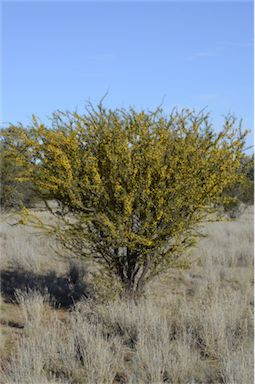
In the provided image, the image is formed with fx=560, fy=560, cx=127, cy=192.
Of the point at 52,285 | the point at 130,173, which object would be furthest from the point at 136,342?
the point at 52,285

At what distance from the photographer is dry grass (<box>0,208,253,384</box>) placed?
17.3 feet

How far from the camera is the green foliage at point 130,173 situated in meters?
7.55

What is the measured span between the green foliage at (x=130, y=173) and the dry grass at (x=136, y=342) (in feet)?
3.39

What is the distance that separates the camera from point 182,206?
7.90 metres

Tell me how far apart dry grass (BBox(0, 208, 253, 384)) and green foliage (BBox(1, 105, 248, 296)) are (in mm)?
1034

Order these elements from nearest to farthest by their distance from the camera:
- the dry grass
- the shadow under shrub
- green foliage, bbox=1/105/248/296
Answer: the dry grass
green foliage, bbox=1/105/248/296
the shadow under shrub

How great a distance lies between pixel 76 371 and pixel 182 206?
125 inches

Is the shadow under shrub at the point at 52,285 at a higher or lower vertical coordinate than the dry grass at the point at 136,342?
higher

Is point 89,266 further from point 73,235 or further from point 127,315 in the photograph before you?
point 127,315

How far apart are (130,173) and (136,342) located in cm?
232

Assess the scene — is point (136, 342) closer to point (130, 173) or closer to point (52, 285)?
point (130, 173)

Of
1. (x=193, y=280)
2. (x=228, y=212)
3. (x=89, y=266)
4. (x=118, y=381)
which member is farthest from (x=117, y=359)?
(x=228, y=212)

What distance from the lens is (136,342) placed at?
20.4ft

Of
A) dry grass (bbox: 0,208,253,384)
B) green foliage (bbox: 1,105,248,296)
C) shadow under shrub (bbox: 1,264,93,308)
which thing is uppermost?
green foliage (bbox: 1,105,248,296)
